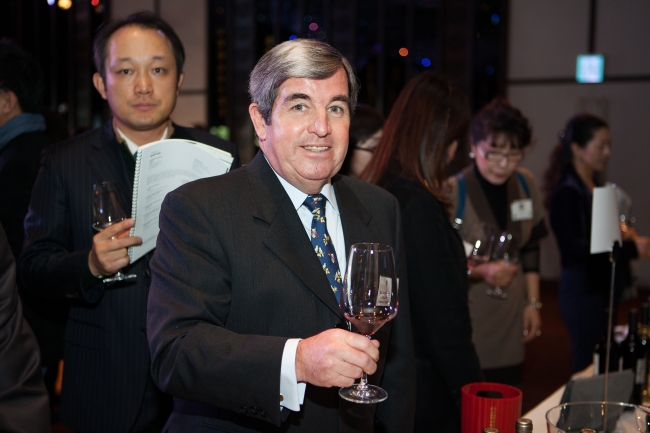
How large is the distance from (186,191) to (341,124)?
412mm

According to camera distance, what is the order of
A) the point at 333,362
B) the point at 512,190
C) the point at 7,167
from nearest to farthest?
the point at 333,362, the point at 7,167, the point at 512,190

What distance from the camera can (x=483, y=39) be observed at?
8.85 meters

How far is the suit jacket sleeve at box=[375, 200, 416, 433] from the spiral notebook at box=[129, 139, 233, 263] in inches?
26.5

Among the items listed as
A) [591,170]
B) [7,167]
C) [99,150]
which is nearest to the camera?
[99,150]

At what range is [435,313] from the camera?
2.14 m

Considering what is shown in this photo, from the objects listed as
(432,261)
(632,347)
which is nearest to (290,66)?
(432,261)

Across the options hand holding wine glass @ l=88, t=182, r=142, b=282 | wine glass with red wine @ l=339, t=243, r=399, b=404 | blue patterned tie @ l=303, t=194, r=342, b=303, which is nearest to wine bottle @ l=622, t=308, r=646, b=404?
blue patterned tie @ l=303, t=194, r=342, b=303

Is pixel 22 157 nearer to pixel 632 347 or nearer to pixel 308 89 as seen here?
pixel 308 89

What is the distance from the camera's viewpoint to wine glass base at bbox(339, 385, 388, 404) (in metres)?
1.29

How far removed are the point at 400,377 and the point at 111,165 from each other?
3.88 feet

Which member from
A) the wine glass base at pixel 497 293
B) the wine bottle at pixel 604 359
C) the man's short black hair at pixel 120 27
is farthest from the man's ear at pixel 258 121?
the wine glass base at pixel 497 293

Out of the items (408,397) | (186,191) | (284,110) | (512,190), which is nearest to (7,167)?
(186,191)

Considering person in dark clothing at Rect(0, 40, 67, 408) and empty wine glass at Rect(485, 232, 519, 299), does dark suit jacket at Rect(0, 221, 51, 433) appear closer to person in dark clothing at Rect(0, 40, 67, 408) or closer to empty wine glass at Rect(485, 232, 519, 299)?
person in dark clothing at Rect(0, 40, 67, 408)

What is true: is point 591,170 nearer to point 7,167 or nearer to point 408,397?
point 408,397
